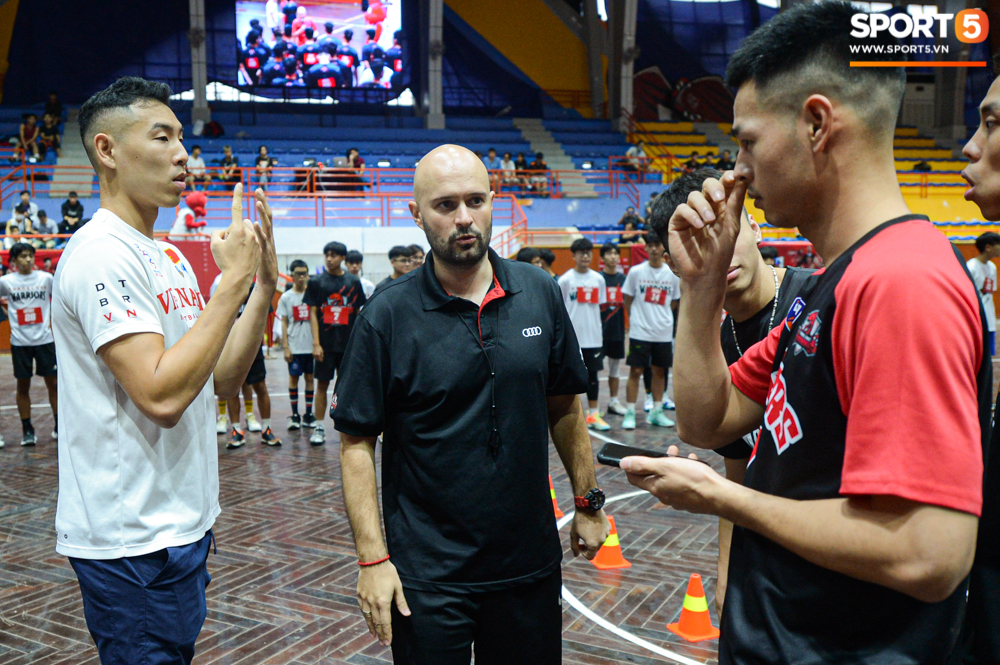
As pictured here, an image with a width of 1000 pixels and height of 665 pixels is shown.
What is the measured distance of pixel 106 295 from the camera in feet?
7.20

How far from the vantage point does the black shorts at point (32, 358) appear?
29.5 ft

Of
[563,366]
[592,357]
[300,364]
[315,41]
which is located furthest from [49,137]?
[563,366]

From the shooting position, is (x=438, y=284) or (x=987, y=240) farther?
(x=987, y=240)

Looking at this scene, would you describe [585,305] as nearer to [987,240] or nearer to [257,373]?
[257,373]

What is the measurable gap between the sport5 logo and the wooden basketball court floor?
2.82 metres

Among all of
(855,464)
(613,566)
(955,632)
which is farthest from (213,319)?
(613,566)

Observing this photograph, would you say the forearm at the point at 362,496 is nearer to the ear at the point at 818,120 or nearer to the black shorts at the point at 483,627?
the black shorts at the point at 483,627

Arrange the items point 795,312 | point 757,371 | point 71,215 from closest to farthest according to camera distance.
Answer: point 795,312 → point 757,371 → point 71,215

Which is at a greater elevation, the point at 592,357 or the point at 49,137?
the point at 49,137

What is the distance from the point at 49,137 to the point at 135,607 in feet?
80.0

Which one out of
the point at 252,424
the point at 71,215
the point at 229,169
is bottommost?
the point at 252,424

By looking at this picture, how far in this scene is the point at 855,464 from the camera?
4.14 ft

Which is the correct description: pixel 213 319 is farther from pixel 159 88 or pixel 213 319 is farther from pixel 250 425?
pixel 250 425

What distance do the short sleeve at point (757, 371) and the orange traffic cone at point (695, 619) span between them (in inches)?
105
